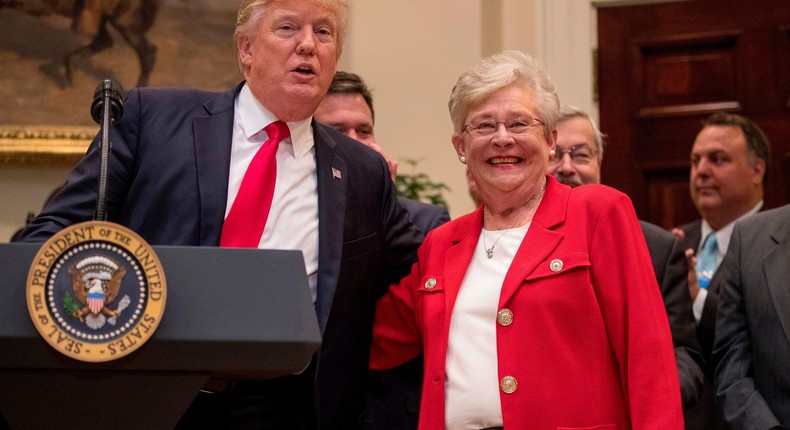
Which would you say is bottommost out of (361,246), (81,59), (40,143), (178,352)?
(178,352)

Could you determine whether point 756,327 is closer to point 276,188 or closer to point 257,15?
point 276,188

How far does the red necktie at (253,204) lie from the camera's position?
7.36ft

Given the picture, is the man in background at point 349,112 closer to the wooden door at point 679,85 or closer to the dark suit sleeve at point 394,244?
the dark suit sleeve at point 394,244

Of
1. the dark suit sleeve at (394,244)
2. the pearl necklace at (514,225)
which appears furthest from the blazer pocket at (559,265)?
the dark suit sleeve at (394,244)

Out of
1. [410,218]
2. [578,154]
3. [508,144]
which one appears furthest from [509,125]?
[578,154]

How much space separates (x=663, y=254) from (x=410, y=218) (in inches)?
32.1

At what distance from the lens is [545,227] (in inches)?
94.9

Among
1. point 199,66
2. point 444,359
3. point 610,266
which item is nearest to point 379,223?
point 444,359

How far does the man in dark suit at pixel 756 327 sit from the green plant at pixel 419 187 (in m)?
1.93

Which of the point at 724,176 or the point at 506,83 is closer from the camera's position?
the point at 506,83

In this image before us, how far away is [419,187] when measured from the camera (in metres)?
5.08

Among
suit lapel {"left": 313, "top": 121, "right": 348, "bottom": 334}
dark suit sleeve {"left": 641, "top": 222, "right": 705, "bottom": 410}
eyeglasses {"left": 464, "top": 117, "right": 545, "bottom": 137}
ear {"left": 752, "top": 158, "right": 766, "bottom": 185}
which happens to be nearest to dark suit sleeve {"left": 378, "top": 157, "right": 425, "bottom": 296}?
suit lapel {"left": 313, "top": 121, "right": 348, "bottom": 334}

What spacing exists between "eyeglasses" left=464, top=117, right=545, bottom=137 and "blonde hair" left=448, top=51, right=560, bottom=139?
46 mm

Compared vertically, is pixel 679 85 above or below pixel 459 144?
above
